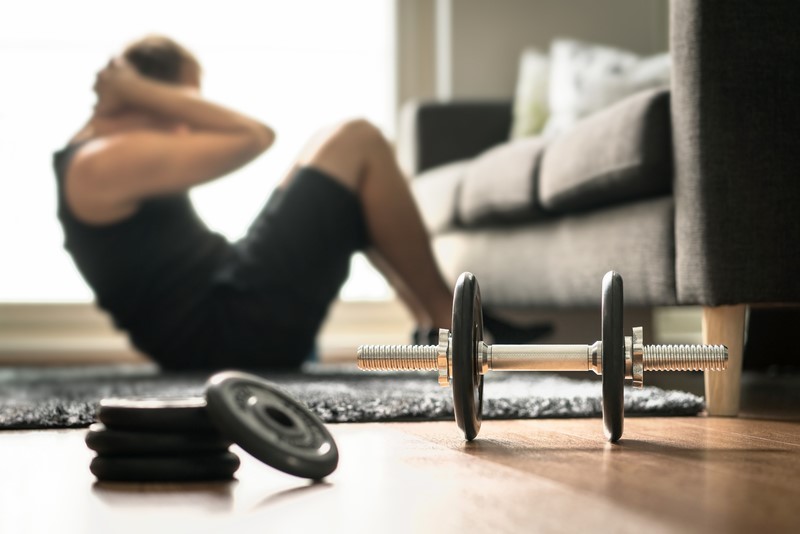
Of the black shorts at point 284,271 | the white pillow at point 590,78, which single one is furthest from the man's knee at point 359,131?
the white pillow at point 590,78

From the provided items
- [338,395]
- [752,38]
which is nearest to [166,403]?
[338,395]

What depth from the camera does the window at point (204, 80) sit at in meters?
3.64

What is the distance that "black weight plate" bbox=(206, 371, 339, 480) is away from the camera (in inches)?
28.2

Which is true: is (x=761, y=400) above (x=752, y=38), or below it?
below

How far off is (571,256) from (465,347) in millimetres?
1050

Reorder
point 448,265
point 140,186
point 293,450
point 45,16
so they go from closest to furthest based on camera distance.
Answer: point 293,450 → point 140,186 → point 448,265 → point 45,16

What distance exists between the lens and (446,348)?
92 cm

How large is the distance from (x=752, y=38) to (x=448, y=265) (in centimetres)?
138

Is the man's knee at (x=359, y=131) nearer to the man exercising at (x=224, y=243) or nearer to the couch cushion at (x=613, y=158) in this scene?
the man exercising at (x=224, y=243)

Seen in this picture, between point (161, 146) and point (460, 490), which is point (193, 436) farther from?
point (161, 146)

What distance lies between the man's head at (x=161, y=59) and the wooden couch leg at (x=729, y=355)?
1361 mm

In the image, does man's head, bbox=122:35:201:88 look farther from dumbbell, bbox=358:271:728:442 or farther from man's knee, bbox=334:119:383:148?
dumbbell, bbox=358:271:728:442

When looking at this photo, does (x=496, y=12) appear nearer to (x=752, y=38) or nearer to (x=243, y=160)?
(x=243, y=160)

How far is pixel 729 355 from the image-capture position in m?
1.31
